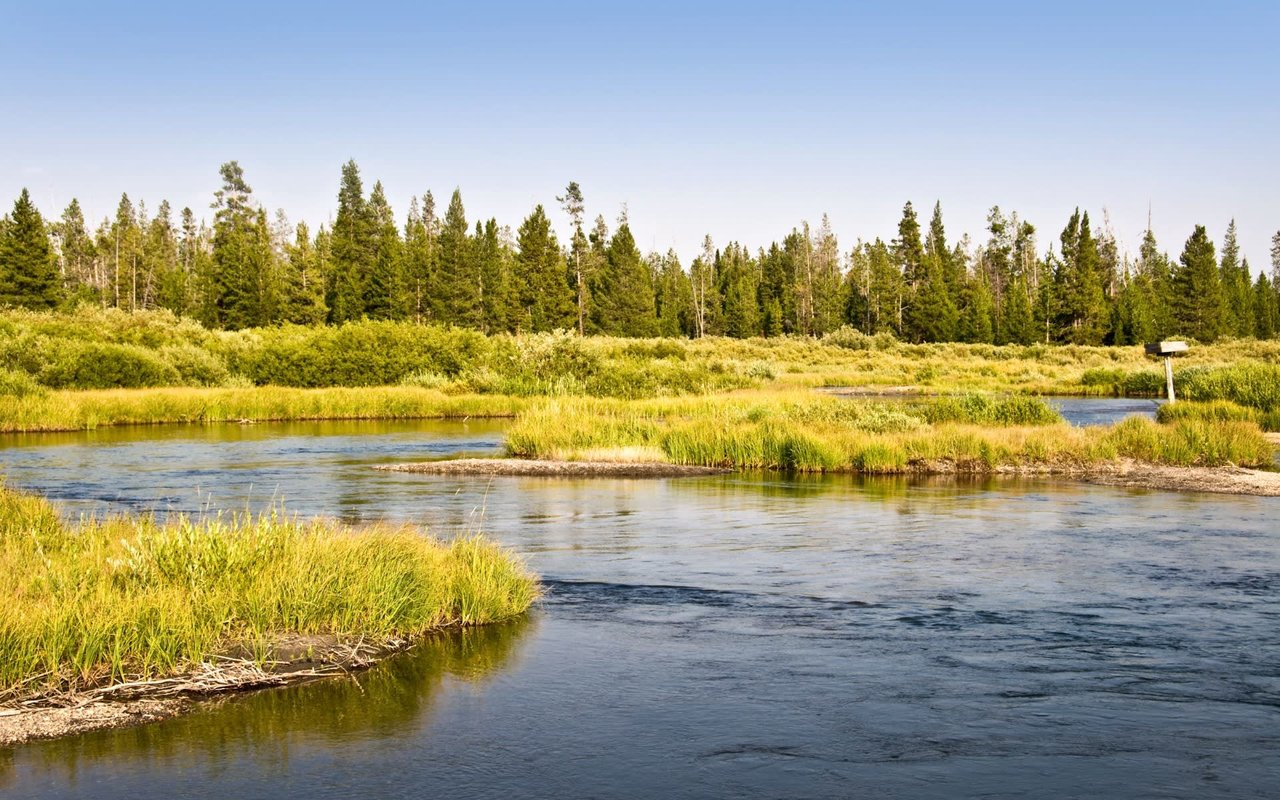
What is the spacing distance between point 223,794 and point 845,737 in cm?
459

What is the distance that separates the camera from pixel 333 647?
10578mm

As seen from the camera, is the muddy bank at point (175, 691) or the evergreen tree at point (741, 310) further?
the evergreen tree at point (741, 310)

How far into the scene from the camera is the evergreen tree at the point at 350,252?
9294 cm

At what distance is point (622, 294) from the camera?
99.4 meters

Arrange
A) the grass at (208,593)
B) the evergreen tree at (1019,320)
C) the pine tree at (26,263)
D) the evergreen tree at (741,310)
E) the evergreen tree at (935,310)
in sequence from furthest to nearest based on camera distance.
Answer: the evergreen tree at (741,310) → the evergreen tree at (935,310) → the evergreen tree at (1019,320) → the pine tree at (26,263) → the grass at (208,593)

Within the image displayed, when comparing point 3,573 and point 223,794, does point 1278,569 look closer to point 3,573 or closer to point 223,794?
point 223,794

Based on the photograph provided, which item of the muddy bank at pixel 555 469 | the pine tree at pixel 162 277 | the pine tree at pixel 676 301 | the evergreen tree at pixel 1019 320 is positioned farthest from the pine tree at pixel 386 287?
the muddy bank at pixel 555 469

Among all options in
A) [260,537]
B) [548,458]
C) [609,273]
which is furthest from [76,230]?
[260,537]

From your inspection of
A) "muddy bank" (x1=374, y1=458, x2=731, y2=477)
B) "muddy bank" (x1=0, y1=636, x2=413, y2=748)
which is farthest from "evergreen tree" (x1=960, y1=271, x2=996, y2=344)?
"muddy bank" (x1=0, y1=636, x2=413, y2=748)

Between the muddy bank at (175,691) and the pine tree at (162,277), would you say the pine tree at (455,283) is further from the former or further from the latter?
the muddy bank at (175,691)

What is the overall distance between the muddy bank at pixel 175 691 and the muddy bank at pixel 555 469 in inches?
660

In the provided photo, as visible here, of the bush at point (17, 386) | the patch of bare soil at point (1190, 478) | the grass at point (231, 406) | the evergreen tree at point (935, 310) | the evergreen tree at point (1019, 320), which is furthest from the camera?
the evergreen tree at point (935, 310)

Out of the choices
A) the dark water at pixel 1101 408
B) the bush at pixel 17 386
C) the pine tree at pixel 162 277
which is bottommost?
the dark water at pixel 1101 408

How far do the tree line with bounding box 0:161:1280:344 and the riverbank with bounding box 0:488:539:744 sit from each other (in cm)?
7747
